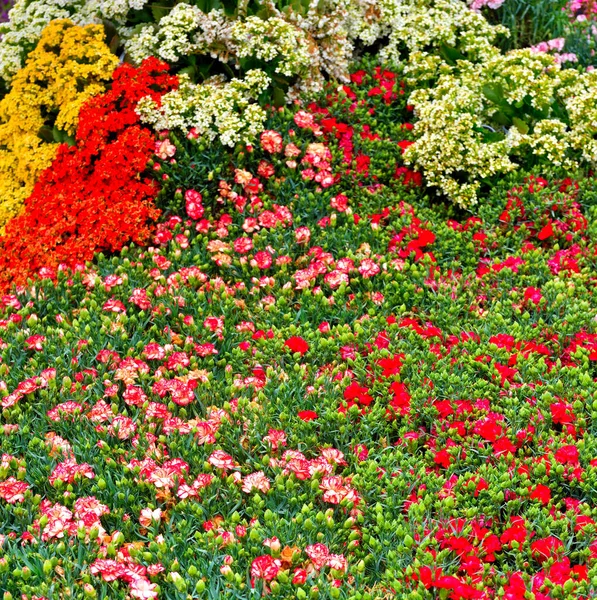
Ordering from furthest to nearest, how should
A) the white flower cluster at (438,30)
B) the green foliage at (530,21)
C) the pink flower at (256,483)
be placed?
1. the green foliage at (530,21)
2. the white flower cluster at (438,30)
3. the pink flower at (256,483)

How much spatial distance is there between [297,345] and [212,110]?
200cm

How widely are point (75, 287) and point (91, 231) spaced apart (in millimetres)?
457

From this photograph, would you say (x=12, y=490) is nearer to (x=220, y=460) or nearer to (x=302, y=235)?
(x=220, y=460)

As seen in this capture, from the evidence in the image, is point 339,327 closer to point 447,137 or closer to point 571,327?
point 571,327

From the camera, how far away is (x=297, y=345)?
418cm

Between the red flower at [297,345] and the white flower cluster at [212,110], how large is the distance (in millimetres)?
1703

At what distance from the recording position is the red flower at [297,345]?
13.7ft

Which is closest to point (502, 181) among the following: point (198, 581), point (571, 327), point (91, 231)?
point (571, 327)

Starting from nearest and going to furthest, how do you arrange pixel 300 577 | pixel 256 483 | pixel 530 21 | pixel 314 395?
pixel 300 577
pixel 256 483
pixel 314 395
pixel 530 21

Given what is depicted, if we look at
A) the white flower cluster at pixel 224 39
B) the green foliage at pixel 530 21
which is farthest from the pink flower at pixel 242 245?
the green foliage at pixel 530 21

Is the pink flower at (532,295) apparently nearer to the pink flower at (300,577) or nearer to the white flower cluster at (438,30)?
the pink flower at (300,577)

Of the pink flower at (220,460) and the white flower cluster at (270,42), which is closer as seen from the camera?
the pink flower at (220,460)

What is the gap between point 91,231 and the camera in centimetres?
513

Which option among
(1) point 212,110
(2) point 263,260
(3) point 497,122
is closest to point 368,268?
(2) point 263,260
